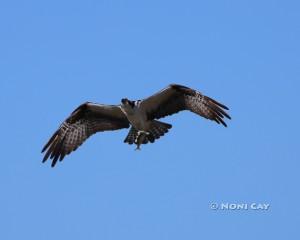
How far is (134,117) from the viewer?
23.2 metres

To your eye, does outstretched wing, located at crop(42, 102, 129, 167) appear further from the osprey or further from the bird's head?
the bird's head

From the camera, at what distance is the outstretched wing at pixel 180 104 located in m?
22.2

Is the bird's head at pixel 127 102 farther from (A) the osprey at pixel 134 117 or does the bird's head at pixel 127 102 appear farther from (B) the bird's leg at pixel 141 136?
(B) the bird's leg at pixel 141 136

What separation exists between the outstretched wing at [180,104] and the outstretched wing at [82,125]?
978mm

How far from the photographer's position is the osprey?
22.6 meters

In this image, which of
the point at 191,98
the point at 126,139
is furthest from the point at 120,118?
the point at 191,98

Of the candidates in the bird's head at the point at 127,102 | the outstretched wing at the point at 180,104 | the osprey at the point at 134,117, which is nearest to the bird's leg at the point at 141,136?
the osprey at the point at 134,117

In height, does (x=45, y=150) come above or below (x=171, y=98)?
below

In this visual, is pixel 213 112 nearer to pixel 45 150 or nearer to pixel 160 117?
pixel 160 117

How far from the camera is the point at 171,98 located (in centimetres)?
2295

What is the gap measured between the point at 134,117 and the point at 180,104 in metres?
1.13

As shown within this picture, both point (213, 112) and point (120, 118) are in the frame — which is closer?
point (213, 112)

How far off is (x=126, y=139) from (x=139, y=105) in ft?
3.66

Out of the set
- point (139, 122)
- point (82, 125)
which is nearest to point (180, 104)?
point (139, 122)
